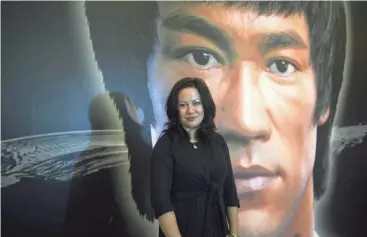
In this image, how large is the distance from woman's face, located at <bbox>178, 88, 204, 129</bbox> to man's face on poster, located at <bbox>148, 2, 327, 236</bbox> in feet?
2.40

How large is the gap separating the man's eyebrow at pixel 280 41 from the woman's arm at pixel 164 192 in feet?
3.45

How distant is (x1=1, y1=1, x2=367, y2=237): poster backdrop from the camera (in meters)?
2.07

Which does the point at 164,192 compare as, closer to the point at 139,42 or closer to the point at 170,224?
the point at 170,224

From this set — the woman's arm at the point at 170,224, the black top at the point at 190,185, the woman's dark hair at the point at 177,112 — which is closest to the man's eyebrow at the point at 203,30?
the woman's dark hair at the point at 177,112

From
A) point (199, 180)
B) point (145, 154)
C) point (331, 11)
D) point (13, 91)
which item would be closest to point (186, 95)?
point (199, 180)

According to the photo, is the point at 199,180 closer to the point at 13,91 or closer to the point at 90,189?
the point at 90,189

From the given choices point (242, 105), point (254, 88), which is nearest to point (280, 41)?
point (254, 88)

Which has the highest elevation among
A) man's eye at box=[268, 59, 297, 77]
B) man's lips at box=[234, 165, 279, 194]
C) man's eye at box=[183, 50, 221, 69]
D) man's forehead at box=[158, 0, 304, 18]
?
man's forehead at box=[158, 0, 304, 18]

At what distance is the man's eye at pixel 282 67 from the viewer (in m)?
2.17

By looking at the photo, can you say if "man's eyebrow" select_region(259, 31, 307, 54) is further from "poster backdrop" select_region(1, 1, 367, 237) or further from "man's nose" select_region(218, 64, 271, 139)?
"man's nose" select_region(218, 64, 271, 139)

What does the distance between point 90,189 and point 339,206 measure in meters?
1.31

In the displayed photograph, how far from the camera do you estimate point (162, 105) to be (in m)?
2.13

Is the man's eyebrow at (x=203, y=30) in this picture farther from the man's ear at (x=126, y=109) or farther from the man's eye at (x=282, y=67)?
the man's ear at (x=126, y=109)

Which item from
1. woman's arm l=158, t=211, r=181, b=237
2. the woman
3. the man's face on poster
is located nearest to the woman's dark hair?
the woman
